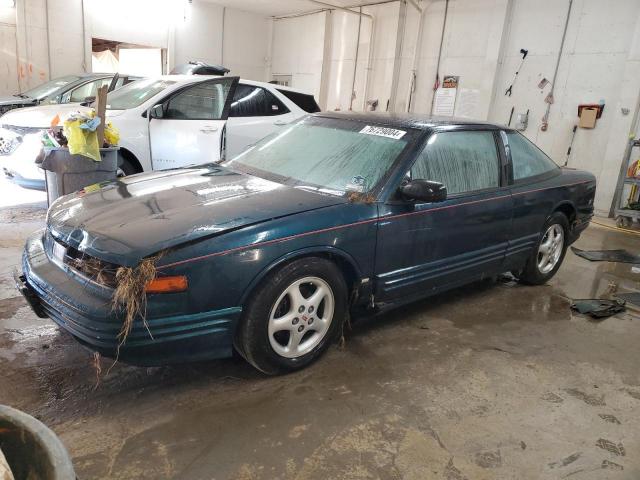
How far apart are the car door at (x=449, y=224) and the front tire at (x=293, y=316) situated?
1.17 feet

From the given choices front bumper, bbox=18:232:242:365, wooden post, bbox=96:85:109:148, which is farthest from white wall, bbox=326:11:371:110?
front bumper, bbox=18:232:242:365

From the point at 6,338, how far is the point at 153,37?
40.8ft

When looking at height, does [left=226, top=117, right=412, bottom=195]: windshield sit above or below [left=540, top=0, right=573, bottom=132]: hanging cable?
below

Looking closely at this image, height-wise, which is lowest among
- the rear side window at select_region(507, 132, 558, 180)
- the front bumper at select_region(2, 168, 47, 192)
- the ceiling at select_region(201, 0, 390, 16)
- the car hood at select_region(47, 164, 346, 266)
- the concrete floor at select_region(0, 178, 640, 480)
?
the concrete floor at select_region(0, 178, 640, 480)

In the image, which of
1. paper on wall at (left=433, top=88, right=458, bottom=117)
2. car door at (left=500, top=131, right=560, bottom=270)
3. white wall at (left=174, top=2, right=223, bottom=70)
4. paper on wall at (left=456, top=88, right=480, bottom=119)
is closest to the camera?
car door at (left=500, top=131, right=560, bottom=270)

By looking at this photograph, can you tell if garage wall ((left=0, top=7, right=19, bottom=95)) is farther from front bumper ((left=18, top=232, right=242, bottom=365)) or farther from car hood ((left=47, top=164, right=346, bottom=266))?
front bumper ((left=18, top=232, right=242, bottom=365))

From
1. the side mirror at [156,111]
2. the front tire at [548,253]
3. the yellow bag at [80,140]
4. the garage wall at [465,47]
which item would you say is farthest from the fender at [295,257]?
the garage wall at [465,47]

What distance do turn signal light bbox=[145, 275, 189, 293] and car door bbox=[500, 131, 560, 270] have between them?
2.62m

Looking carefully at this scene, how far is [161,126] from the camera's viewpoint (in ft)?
18.5

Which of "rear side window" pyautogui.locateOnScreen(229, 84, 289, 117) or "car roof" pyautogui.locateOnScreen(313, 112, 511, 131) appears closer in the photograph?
"car roof" pyautogui.locateOnScreen(313, 112, 511, 131)

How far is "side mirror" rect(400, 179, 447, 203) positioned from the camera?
2808mm

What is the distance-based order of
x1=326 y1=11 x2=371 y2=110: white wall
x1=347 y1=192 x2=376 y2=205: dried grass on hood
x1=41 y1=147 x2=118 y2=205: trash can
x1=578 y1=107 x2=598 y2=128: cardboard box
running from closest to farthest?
x1=347 y1=192 x2=376 y2=205: dried grass on hood < x1=41 y1=147 x2=118 y2=205: trash can < x1=578 y1=107 x2=598 y2=128: cardboard box < x1=326 y1=11 x2=371 y2=110: white wall

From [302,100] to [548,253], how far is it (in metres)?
3.98

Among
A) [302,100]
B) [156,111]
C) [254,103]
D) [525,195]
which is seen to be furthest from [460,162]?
[302,100]
